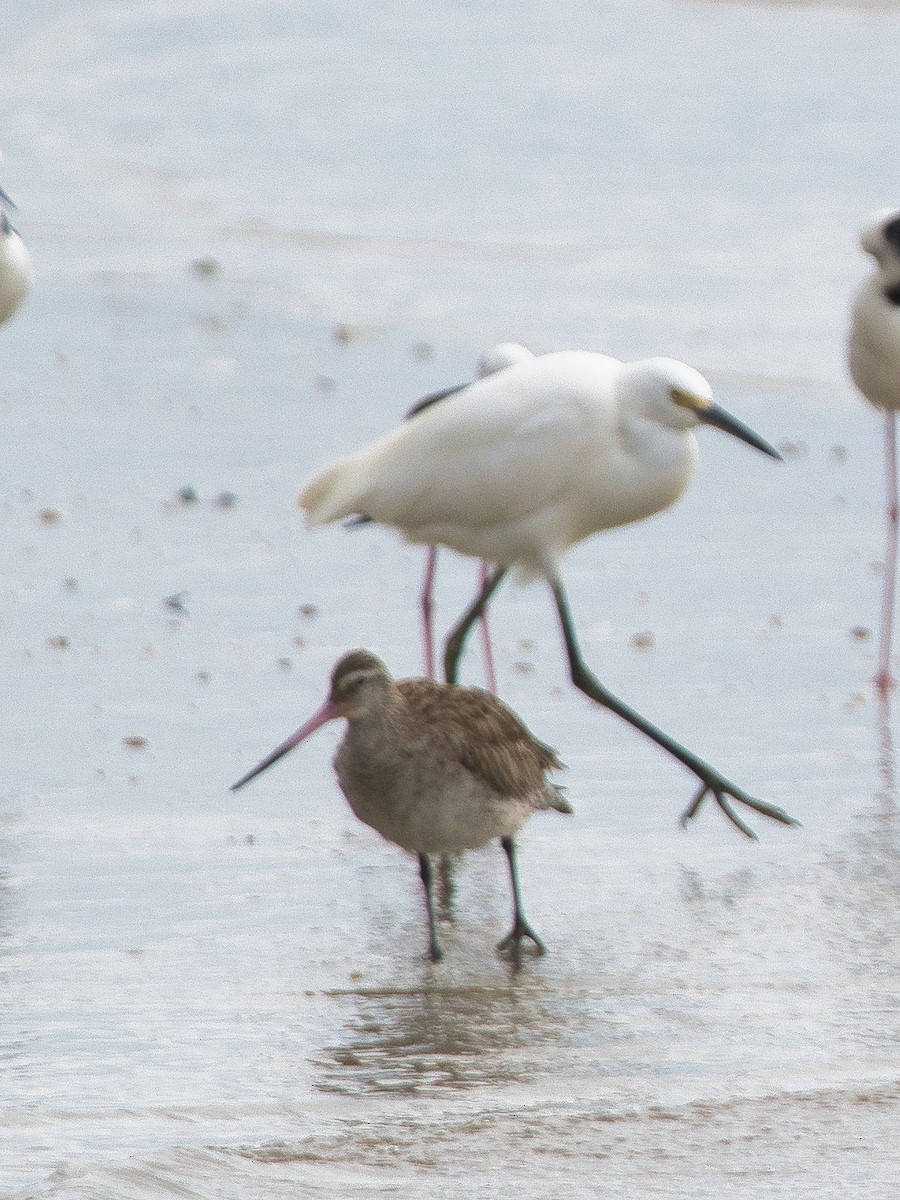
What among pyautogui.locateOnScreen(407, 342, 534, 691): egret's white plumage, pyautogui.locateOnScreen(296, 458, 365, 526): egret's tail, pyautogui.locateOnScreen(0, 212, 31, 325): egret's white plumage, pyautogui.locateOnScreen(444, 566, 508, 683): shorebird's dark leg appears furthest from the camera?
pyautogui.locateOnScreen(0, 212, 31, 325): egret's white plumage

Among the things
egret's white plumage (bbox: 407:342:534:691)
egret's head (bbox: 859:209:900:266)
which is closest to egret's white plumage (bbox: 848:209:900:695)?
egret's head (bbox: 859:209:900:266)

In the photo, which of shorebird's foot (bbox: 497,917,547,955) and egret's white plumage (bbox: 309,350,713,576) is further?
egret's white plumage (bbox: 309,350,713,576)

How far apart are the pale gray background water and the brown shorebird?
0.24 meters

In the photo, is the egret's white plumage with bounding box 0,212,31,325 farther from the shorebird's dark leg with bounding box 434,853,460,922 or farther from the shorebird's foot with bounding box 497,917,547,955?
the shorebird's foot with bounding box 497,917,547,955

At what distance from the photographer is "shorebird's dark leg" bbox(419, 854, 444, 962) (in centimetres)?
525

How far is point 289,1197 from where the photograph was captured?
4027mm

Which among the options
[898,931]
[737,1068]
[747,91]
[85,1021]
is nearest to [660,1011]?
[737,1068]

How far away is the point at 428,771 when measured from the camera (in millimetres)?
5230

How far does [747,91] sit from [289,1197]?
1466 centimetres

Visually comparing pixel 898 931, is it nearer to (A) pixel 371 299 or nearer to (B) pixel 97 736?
(B) pixel 97 736

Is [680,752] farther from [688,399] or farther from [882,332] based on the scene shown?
[882,332]

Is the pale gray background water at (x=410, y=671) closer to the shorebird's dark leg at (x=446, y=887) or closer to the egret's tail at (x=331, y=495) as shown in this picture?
the shorebird's dark leg at (x=446, y=887)

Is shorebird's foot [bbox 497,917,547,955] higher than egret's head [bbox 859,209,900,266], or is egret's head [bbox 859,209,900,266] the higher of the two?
shorebird's foot [bbox 497,917,547,955]

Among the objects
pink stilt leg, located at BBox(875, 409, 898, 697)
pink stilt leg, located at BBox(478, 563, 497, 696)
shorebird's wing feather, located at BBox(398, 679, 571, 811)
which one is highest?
shorebird's wing feather, located at BBox(398, 679, 571, 811)
